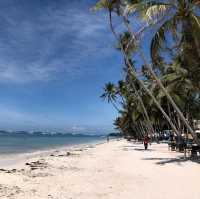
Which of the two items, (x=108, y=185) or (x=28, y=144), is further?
(x=28, y=144)

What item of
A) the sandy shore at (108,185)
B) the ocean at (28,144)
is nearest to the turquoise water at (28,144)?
the ocean at (28,144)

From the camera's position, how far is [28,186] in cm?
1160

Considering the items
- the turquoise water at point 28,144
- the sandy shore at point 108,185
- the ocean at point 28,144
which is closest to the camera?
the sandy shore at point 108,185

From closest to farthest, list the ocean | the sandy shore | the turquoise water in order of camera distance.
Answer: the sandy shore, the ocean, the turquoise water

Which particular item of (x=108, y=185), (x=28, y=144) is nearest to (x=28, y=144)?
(x=28, y=144)

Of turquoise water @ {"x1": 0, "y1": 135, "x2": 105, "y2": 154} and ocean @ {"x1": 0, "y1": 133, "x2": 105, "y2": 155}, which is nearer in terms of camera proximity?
ocean @ {"x1": 0, "y1": 133, "x2": 105, "y2": 155}

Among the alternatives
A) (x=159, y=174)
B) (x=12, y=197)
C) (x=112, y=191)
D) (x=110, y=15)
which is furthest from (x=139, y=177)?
(x=110, y=15)

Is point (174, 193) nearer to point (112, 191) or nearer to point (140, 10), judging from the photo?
point (112, 191)

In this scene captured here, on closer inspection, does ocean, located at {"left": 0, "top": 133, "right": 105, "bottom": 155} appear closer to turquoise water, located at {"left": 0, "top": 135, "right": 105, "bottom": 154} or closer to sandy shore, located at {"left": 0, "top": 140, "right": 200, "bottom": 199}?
A: turquoise water, located at {"left": 0, "top": 135, "right": 105, "bottom": 154}

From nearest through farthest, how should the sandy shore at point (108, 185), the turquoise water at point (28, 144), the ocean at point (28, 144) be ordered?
the sandy shore at point (108, 185) < the ocean at point (28, 144) < the turquoise water at point (28, 144)

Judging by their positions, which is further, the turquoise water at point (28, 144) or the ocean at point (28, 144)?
the turquoise water at point (28, 144)

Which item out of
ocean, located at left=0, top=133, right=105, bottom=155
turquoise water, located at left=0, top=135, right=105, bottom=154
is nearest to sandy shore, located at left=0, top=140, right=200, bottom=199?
ocean, located at left=0, top=133, right=105, bottom=155

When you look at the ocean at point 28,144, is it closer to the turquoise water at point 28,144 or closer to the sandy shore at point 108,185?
the turquoise water at point 28,144

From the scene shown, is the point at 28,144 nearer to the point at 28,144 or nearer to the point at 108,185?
the point at 28,144
